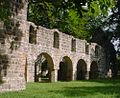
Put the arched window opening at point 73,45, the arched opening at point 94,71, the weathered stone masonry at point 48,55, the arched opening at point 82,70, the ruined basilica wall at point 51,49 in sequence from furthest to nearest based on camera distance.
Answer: the arched opening at point 94,71, the arched opening at point 82,70, the arched window opening at point 73,45, the ruined basilica wall at point 51,49, the weathered stone masonry at point 48,55

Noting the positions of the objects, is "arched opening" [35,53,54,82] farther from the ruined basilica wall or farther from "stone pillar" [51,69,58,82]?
"stone pillar" [51,69,58,82]

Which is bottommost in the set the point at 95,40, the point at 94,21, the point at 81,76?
the point at 81,76

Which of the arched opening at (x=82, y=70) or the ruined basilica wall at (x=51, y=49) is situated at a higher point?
the ruined basilica wall at (x=51, y=49)

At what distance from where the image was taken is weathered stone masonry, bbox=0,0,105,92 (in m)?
13.1

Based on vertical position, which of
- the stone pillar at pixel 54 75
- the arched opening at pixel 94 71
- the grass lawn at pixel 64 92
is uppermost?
the arched opening at pixel 94 71

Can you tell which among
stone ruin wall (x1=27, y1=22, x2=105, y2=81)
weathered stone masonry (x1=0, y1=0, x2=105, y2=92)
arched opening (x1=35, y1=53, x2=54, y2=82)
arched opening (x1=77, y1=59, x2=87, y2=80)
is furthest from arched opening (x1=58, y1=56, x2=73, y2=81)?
arched opening (x1=77, y1=59, x2=87, y2=80)

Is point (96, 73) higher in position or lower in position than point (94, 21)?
lower

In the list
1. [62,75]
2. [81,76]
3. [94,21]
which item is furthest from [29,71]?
[94,21]

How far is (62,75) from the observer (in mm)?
31453

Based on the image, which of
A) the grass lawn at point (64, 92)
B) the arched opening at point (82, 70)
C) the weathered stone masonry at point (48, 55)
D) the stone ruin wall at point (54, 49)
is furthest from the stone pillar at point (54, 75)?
the grass lawn at point (64, 92)

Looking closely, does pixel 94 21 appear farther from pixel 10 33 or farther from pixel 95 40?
pixel 10 33

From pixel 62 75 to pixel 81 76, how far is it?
2264mm

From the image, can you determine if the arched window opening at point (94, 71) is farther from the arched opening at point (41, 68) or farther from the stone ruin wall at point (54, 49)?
the arched opening at point (41, 68)

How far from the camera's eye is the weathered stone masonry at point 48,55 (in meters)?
13.1
